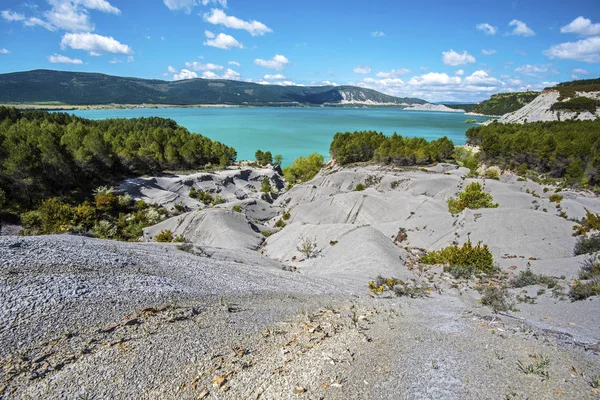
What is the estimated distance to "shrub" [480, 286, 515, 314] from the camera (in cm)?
1345

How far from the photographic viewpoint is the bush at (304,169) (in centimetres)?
8219

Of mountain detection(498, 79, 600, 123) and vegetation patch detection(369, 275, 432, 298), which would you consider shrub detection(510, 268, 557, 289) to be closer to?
vegetation patch detection(369, 275, 432, 298)

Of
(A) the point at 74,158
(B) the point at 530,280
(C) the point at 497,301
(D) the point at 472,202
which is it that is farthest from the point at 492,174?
(A) the point at 74,158

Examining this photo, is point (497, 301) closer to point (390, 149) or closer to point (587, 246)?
point (587, 246)

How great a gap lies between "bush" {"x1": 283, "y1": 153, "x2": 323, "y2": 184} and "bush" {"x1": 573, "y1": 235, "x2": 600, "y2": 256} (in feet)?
204

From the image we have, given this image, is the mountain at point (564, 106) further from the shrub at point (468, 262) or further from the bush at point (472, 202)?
the shrub at point (468, 262)

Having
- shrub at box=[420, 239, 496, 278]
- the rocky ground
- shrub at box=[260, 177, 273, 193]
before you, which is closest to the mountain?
shrub at box=[260, 177, 273, 193]

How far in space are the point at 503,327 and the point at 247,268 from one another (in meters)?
12.1

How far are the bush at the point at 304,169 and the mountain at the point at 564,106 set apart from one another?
342 ft

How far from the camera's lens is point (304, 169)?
82.8 m

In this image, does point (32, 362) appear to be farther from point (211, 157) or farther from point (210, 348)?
point (211, 157)

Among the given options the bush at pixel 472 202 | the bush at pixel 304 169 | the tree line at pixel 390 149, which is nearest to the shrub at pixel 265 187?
the bush at pixel 304 169

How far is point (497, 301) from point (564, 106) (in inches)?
5990

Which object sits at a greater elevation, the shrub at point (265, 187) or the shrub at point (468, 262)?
the shrub at point (468, 262)
